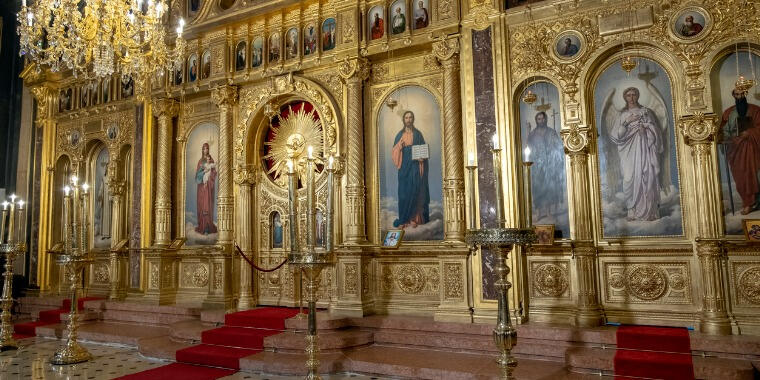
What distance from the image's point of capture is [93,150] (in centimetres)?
1304

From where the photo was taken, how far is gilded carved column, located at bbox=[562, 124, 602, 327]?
7.09m

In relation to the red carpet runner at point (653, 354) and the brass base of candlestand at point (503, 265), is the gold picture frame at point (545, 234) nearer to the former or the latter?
the red carpet runner at point (653, 354)

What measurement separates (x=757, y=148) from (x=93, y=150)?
13.7 meters

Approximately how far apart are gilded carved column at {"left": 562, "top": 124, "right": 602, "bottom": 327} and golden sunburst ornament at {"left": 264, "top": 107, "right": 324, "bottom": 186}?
4641 millimetres

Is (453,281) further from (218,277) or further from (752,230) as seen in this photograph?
(218,277)

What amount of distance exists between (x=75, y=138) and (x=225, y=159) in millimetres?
5375

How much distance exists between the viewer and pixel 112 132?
40.8 feet

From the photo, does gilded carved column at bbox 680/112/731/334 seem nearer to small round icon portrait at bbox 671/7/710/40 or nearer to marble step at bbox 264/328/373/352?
small round icon portrait at bbox 671/7/710/40

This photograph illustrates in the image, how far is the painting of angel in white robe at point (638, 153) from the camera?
23.0ft

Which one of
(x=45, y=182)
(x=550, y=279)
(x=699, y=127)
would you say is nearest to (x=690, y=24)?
(x=699, y=127)

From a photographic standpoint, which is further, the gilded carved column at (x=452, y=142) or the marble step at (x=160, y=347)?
the gilded carved column at (x=452, y=142)

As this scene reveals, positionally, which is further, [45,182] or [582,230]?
[45,182]

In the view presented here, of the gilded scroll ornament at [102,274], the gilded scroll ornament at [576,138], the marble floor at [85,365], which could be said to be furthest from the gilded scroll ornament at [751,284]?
the gilded scroll ornament at [102,274]

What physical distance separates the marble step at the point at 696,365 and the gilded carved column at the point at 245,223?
6287 mm
